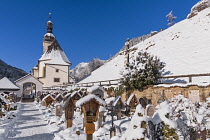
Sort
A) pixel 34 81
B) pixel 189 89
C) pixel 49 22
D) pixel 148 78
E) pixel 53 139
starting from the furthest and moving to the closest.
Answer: pixel 49 22 < pixel 34 81 < pixel 148 78 < pixel 189 89 < pixel 53 139

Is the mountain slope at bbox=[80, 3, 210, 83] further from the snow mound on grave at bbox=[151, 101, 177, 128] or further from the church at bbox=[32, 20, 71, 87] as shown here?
the church at bbox=[32, 20, 71, 87]

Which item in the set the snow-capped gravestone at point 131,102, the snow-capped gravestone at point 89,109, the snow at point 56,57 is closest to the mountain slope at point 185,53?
the snow-capped gravestone at point 131,102

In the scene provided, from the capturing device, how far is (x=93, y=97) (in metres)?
5.42

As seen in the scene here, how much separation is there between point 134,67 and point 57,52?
3524cm

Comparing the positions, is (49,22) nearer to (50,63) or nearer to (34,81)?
(50,63)

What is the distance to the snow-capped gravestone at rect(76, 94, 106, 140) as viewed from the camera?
5.24m

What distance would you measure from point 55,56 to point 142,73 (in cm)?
3501

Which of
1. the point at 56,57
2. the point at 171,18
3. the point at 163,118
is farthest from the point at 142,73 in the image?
the point at 171,18

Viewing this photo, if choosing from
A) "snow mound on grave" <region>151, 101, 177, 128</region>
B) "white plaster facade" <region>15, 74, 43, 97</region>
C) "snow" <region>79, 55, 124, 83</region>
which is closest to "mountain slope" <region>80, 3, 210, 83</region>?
"snow" <region>79, 55, 124, 83</region>

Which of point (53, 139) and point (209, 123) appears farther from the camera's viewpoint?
point (53, 139)

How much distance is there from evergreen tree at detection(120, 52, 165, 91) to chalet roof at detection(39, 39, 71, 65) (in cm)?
3150

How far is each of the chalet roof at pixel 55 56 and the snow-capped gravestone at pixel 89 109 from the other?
125 feet

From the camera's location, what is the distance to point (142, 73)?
1291 cm

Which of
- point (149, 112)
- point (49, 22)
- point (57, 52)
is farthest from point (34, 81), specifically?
point (149, 112)
